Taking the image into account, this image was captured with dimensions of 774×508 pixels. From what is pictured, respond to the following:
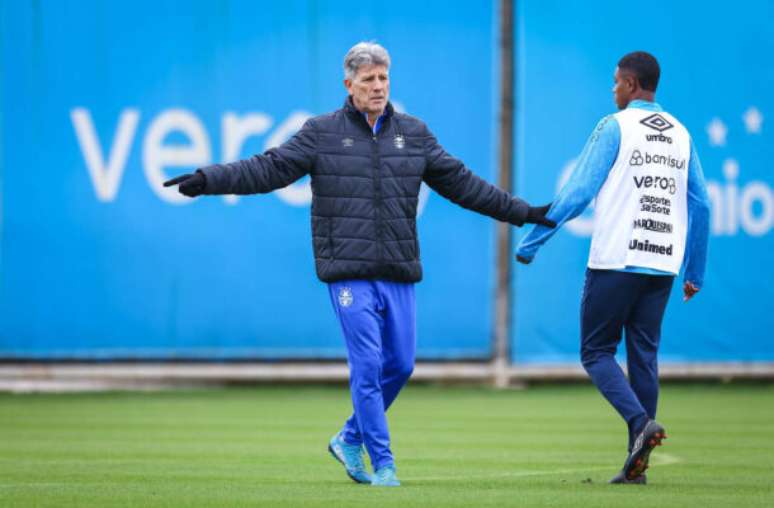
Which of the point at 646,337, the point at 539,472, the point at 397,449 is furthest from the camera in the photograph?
the point at 397,449

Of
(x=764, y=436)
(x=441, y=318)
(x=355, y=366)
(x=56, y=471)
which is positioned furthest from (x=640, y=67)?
(x=441, y=318)

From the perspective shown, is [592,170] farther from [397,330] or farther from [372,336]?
[372,336]

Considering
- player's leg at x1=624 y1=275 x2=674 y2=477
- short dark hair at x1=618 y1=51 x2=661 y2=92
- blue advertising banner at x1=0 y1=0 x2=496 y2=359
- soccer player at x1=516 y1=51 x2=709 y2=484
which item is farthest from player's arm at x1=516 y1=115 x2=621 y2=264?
blue advertising banner at x1=0 y1=0 x2=496 y2=359

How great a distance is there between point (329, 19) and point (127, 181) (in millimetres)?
2471

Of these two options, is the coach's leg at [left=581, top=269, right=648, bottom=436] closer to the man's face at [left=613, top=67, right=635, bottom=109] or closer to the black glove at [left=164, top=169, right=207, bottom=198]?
the man's face at [left=613, top=67, right=635, bottom=109]

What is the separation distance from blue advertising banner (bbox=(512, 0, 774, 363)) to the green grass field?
0.60m

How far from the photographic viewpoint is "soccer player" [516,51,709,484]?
7926 millimetres

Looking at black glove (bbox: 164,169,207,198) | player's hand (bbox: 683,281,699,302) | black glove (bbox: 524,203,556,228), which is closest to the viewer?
black glove (bbox: 164,169,207,198)

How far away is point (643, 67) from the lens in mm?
8008

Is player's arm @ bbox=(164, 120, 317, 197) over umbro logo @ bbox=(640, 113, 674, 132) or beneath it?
beneath

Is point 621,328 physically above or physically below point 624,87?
below

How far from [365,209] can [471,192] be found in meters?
0.66

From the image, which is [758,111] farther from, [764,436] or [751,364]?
Answer: [764,436]

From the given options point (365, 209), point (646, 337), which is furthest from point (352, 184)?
point (646, 337)
